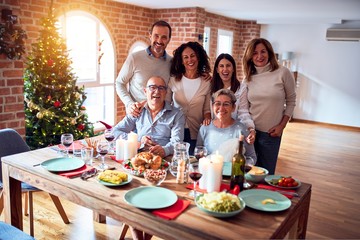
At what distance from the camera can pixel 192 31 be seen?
533 cm

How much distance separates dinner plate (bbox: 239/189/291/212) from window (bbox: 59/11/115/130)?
349cm

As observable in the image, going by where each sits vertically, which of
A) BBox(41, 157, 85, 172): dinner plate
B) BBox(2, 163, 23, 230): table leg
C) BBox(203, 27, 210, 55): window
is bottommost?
BBox(2, 163, 23, 230): table leg

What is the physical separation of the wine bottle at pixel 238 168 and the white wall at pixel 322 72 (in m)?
6.79

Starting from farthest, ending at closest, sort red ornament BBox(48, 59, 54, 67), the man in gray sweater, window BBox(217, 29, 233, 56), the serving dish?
window BBox(217, 29, 233, 56), red ornament BBox(48, 59, 54, 67), the man in gray sweater, the serving dish

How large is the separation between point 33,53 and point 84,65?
4.33ft

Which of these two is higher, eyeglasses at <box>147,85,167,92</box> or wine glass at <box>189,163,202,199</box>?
eyeglasses at <box>147,85,167,92</box>

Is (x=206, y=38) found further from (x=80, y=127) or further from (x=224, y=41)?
(x=80, y=127)

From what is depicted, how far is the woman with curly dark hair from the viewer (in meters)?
2.52

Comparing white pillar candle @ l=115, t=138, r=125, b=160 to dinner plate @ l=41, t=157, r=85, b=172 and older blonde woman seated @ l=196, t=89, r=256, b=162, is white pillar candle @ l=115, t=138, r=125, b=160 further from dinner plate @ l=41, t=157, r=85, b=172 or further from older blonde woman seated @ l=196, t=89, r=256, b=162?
older blonde woman seated @ l=196, t=89, r=256, b=162

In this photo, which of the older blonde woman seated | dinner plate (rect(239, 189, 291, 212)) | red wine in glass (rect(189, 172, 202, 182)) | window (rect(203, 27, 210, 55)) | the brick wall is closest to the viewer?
dinner plate (rect(239, 189, 291, 212))

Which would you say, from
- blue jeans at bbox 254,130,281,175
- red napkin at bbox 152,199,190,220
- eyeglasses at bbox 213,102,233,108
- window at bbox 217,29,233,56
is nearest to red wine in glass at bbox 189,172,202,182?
red napkin at bbox 152,199,190,220

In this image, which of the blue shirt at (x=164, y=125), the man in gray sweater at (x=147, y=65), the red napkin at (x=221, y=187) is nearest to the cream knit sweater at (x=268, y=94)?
the blue shirt at (x=164, y=125)

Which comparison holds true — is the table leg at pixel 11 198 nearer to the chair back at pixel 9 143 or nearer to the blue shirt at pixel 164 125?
the chair back at pixel 9 143

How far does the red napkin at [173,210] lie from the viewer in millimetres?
1346
